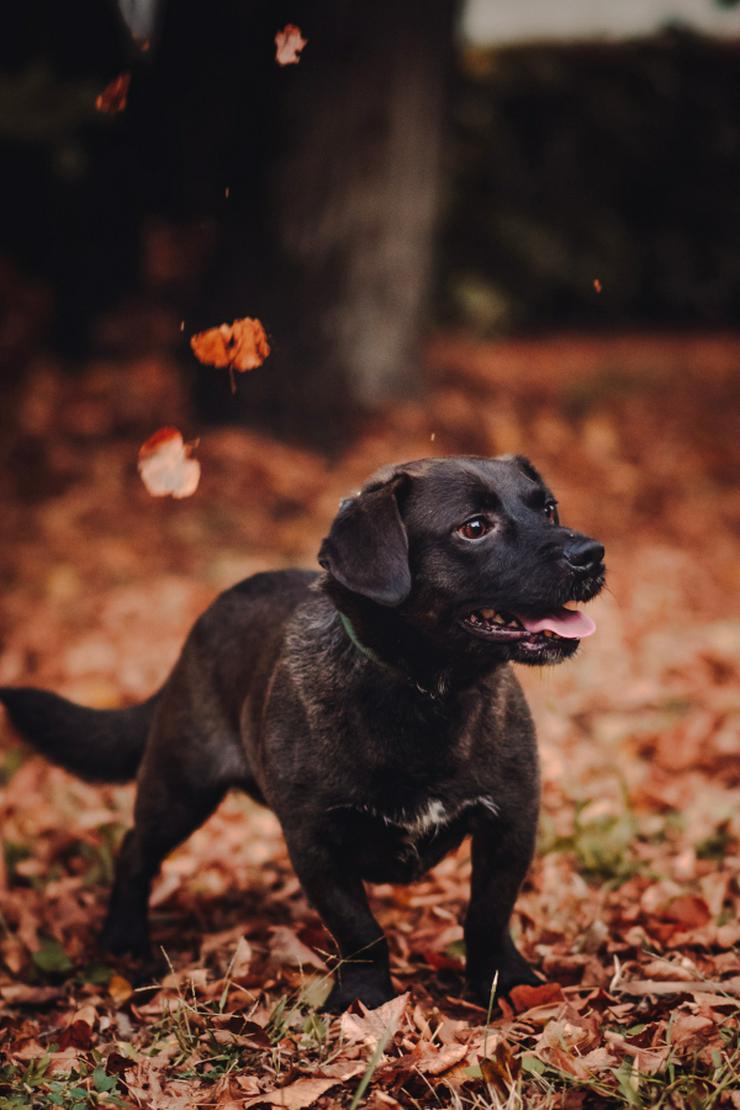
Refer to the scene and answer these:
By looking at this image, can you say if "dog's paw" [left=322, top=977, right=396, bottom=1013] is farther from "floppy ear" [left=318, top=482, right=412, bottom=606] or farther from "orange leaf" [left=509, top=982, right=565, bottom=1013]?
"floppy ear" [left=318, top=482, right=412, bottom=606]

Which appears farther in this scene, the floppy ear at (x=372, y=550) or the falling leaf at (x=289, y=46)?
the falling leaf at (x=289, y=46)

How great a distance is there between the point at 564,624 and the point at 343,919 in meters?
1.13

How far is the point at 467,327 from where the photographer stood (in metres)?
14.0

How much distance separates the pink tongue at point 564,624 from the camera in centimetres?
354

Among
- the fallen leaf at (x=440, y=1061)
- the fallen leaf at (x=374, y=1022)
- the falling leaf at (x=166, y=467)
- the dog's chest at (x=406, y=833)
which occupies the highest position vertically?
the falling leaf at (x=166, y=467)

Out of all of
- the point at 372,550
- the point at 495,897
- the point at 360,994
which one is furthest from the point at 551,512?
the point at 360,994

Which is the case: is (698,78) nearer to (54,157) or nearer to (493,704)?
(54,157)

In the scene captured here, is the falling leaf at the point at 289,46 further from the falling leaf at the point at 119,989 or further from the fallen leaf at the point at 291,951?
the falling leaf at the point at 119,989

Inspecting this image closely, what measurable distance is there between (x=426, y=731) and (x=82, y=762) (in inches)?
70.6

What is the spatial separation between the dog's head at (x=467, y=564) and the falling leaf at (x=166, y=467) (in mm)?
1093

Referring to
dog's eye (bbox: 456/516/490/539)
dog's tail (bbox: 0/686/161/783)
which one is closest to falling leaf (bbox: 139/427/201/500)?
dog's tail (bbox: 0/686/161/783)

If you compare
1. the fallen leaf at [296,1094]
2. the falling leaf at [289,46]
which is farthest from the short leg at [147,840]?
the falling leaf at [289,46]

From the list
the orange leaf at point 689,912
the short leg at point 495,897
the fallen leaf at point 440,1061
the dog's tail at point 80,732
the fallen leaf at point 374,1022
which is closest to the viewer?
the fallen leaf at point 440,1061

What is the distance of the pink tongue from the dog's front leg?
0.90 metres
